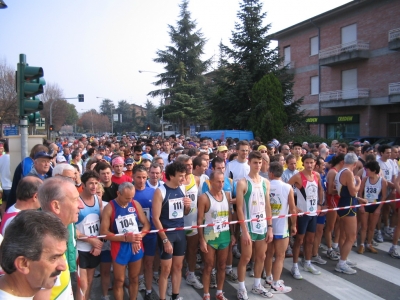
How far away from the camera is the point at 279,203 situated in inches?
216

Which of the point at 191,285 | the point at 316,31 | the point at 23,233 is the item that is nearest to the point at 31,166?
the point at 191,285

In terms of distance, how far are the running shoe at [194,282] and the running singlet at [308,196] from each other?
222 cm

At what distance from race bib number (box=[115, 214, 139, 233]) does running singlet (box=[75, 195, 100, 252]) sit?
31cm

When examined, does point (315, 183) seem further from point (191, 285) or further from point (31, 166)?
point (31, 166)

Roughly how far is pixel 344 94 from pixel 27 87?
90.3 ft

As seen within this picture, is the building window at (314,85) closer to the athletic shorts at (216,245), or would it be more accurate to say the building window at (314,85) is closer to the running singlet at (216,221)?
the running singlet at (216,221)

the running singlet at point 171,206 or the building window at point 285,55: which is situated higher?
the building window at point 285,55

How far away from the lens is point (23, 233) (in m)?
1.73

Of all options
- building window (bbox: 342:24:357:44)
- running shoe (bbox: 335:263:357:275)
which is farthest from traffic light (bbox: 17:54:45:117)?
building window (bbox: 342:24:357:44)

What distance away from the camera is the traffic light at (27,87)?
6.08 m

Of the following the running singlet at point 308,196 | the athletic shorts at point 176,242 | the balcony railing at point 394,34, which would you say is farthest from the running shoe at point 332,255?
the balcony railing at point 394,34

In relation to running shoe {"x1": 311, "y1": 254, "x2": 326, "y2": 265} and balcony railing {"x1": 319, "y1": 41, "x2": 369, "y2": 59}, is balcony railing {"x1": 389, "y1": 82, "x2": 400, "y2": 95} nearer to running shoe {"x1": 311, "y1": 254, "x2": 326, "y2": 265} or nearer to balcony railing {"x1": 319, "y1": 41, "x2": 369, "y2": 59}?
balcony railing {"x1": 319, "y1": 41, "x2": 369, "y2": 59}

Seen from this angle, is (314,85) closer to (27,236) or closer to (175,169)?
(175,169)

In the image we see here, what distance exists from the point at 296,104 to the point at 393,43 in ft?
27.1
